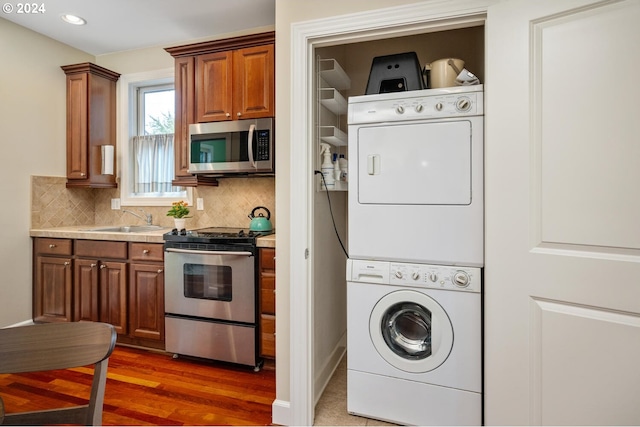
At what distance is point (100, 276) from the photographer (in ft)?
8.99

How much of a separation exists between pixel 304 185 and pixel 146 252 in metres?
1.62

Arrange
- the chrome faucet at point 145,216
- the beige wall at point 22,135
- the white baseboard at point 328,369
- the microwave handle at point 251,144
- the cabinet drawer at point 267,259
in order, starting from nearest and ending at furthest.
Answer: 1. the white baseboard at point 328,369
2. the cabinet drawer at point 267,259
3. the microwave handle at point 251,144
4. the beige wall at point 22,135
5. the chrome faucet at point 145,216

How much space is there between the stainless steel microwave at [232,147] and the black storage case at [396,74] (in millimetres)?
914

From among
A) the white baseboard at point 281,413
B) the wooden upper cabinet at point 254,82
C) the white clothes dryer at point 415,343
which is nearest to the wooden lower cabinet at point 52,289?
the wooden upper cabinet at point 254,82

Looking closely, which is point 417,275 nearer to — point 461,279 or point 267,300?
point 461,279

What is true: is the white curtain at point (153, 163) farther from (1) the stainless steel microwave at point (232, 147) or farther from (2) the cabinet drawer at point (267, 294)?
(2) the cabinet drawer at point (267, 294)

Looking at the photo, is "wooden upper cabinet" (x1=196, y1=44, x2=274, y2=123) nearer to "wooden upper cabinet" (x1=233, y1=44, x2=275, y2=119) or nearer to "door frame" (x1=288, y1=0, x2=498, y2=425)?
"wooden upper cabinet" (x1=233, y1=44, x2=275, y2=119)

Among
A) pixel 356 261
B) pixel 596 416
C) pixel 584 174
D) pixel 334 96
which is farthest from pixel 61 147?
pixel 596 416

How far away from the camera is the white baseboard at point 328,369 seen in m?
2.04

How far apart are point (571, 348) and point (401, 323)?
77 centimetres

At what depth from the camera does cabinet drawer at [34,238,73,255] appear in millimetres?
2826

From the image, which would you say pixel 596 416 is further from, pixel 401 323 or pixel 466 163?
pixel 466 163

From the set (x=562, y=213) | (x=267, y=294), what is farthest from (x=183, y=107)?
(x=562, y=213)

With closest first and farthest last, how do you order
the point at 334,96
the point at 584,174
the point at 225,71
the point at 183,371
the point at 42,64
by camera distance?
the point at 584,174 → the point at 334,96 → the point at 183,371 → the point at 225,71 → the point at 42,64
